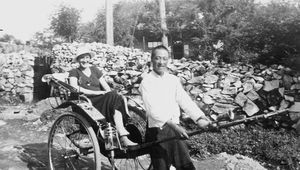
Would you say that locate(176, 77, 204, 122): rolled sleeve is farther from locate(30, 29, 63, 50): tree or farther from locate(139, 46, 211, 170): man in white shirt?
locate(30, 29, 63, 50): tree

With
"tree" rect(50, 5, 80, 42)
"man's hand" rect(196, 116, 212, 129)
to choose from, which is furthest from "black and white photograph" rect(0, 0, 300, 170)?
"tree" rect(50, 5, 80, 42)

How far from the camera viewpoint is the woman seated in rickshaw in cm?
353

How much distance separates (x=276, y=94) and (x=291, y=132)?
2.89ft

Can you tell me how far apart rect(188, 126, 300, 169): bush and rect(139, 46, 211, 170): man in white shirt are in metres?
2.44

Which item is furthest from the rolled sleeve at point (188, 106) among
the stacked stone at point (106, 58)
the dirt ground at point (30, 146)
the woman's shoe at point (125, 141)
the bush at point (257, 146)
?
the stacked stone at point (106, 58)

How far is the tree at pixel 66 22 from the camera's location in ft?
63.6

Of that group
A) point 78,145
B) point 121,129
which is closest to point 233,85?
point 121,129

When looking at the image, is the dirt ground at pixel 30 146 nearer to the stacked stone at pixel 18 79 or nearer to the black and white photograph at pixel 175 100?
the black and white photograph at pixel 175 100

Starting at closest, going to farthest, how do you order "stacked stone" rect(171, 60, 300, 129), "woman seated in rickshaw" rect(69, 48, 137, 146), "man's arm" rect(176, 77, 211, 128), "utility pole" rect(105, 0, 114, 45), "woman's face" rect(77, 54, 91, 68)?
"man's arm" rect(176, 77, 211, 128) → "woman seated in rickshaw" rect(69, 48, 137, 146) → "woman's face" rect(77, 54, 91, 68) → "stacked stone" rect(171, 60, 300, 129) → "utility pole" rect(105, 0, 114, 45)

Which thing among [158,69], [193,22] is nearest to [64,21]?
[193,22]

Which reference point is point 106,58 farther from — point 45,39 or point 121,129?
point 45,39

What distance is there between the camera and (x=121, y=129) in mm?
3441

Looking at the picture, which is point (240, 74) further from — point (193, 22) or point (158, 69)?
point (158, 69)

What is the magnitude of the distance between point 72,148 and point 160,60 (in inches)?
79.3
